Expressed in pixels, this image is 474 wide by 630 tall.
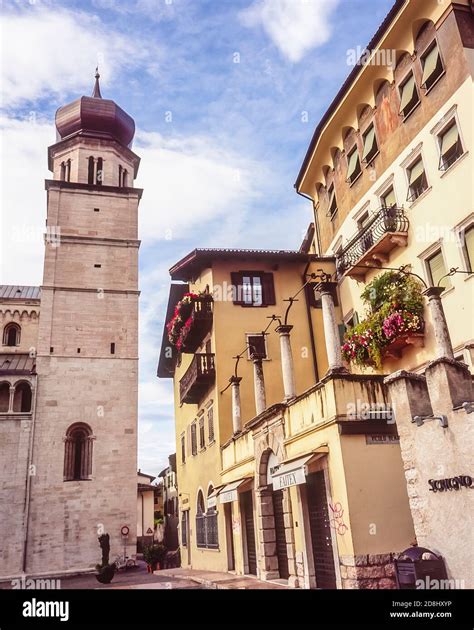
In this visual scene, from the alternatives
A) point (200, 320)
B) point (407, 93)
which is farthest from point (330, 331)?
point (200, 320)

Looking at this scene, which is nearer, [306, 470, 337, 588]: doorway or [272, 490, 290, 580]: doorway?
[306, 470, 337, 588]: doorway

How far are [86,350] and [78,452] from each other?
6152 millimetres

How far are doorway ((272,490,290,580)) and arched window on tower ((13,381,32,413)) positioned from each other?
2132 centimetres

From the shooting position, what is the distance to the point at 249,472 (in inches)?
732

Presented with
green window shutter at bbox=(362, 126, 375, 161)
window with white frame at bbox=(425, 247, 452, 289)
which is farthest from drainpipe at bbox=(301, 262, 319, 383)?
window with white frame at bbox=(425, 247, 452, 289)

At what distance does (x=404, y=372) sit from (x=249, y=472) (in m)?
9.40

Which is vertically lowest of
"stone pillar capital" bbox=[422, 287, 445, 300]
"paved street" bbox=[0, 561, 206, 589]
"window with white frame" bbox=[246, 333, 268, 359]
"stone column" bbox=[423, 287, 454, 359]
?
"paved street" bbox=[0, 561, 206, 589]

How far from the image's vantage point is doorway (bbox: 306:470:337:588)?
43.5 feet

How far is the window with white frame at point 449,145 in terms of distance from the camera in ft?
48.0

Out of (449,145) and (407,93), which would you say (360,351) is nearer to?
(449,145)

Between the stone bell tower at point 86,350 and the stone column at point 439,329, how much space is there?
2533 cm

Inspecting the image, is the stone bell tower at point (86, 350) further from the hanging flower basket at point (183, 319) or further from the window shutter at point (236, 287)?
the window shutter at point (236, 287)

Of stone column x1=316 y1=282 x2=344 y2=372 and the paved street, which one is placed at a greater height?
stone column x1=316 y1=282 x2=344 y2=372

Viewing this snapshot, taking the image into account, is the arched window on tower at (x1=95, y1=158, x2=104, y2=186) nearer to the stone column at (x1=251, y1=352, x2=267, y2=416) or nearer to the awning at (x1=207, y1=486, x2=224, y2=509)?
the awning at (x1=207, y1=486, x2=224, y2=509)
